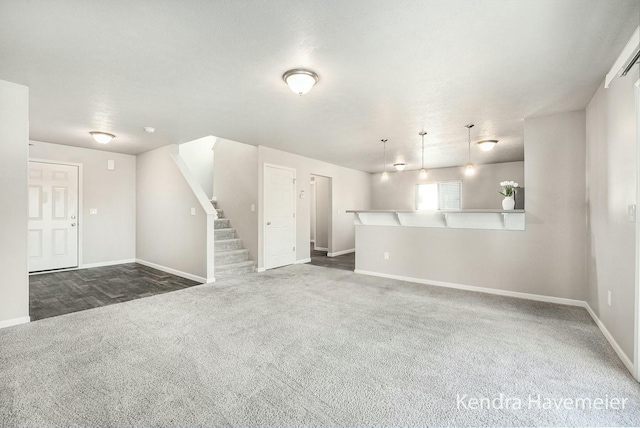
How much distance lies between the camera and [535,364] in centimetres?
219

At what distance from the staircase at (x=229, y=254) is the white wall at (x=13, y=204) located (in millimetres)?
2361

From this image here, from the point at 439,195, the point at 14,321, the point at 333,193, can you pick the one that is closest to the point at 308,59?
the point at 14,321

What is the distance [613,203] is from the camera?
257 centimetres

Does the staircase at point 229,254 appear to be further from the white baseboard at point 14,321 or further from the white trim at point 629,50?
the white trim at point 629,50

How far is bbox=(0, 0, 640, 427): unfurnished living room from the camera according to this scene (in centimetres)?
181

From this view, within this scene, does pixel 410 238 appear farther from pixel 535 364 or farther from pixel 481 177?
pixel 481 177

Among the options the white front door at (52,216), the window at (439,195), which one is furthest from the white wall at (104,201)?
the window at (439,195)

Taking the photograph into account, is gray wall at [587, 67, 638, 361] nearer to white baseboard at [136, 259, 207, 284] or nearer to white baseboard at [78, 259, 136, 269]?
white baseboard at [136, 259, 207, 284]

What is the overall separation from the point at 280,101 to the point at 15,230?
3.06 m

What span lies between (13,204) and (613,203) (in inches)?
225

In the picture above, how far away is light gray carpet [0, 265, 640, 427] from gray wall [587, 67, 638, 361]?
327 mm

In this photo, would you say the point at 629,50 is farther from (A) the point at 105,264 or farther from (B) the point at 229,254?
(A) the point at 105,264

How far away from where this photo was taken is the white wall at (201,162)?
7199 mm

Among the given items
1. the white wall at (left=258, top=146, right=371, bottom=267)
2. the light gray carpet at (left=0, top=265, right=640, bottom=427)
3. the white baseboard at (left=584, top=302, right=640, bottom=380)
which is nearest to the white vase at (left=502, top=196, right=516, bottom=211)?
the light gray carpet at (left=0, top=265, right=640, bottom=427)
